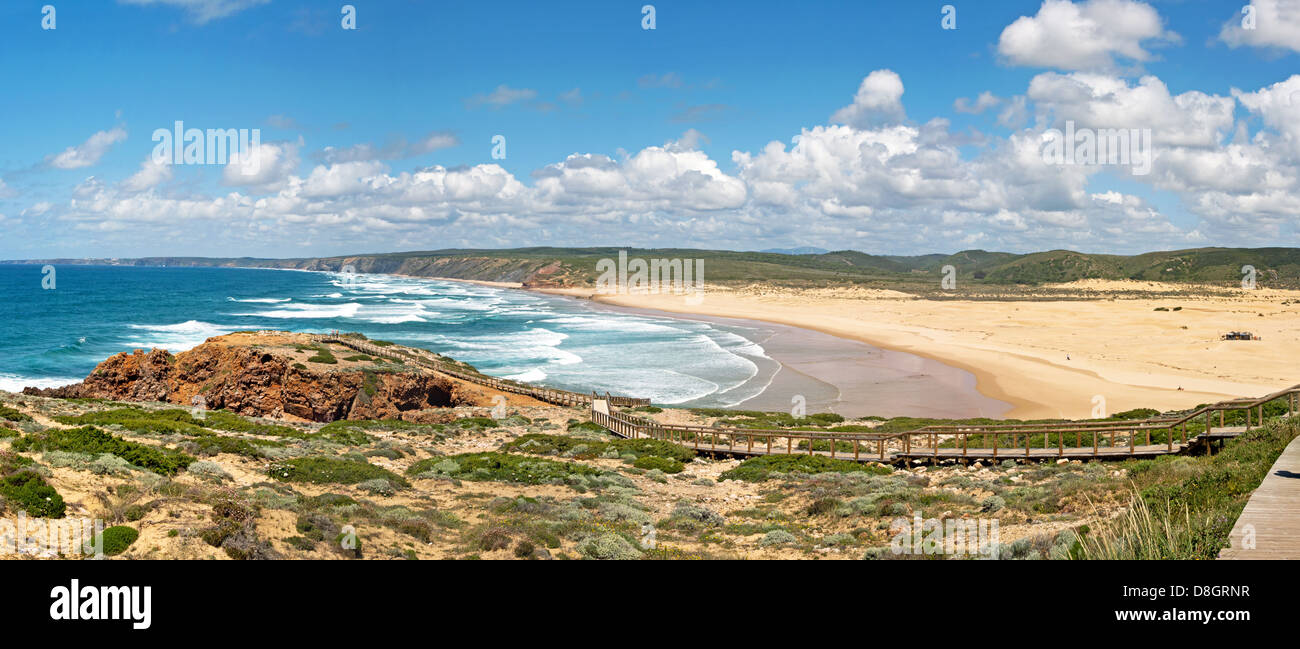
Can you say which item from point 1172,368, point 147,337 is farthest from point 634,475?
point 147,337

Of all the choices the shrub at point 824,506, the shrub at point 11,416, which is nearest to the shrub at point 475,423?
the shrub at point 11,416

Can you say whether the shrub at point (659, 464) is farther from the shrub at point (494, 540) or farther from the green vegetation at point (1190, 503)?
the green vegetation at point (1190, 503)

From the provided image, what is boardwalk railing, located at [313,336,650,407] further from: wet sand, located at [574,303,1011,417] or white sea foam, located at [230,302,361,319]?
white sea foam, located at [230,302,361,319]

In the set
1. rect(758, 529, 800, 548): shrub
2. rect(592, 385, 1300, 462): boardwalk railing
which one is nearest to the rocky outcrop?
rect(592, 385, 1300, 462): boardwalk railing

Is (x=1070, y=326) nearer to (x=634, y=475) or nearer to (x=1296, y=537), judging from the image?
(x=634, y=475)

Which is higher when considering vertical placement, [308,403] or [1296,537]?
[1296,537]

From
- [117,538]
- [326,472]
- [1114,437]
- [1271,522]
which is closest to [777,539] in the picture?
[1271,522]
